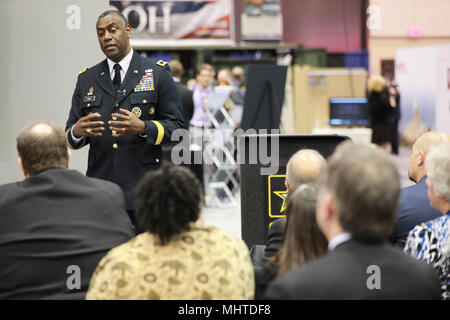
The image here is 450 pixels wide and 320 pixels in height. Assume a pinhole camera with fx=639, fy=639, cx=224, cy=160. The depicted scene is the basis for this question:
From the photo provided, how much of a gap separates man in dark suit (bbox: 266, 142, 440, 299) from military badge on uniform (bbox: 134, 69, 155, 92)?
1674 millimetres

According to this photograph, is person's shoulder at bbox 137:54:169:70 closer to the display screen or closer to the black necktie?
the black necktie

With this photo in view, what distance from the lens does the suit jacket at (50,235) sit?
210 cm

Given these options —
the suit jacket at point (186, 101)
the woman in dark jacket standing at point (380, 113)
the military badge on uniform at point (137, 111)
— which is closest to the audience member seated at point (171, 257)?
the military badge on uniform at point (137, 111)

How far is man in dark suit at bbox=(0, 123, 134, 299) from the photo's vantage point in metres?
2.10

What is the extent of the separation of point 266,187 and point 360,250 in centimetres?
214

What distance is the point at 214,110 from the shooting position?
7969 millimetres

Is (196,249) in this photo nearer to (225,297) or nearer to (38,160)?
(225,297)

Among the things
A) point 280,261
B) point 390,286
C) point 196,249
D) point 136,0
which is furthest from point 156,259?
point 136,0

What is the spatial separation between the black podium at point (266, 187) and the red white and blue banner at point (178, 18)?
1064 centimetres

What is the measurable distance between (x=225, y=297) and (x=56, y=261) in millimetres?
626

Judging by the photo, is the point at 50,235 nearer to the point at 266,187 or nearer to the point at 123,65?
the point at 123,65

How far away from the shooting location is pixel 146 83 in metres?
3.14

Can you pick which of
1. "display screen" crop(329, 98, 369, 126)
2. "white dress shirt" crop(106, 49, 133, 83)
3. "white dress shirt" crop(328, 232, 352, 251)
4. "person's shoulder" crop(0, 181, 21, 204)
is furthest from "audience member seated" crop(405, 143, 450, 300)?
Result: "display screen" crop(329, 98, 369, 126)

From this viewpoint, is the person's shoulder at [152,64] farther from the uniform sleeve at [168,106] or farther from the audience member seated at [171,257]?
the audience member seated at [171,257]
